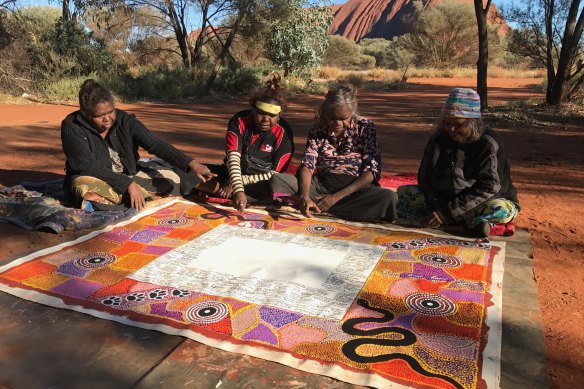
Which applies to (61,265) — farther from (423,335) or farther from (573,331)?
(573,331)

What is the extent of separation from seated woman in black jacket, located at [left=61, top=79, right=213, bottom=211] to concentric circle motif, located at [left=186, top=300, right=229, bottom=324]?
1.50 meters

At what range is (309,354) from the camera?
1.77 metres

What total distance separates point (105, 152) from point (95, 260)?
3.89 ft

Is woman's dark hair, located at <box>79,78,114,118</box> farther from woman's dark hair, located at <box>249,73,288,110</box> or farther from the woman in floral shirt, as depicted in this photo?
the woman in floral shirt

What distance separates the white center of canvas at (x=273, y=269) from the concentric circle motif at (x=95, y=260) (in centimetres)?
25

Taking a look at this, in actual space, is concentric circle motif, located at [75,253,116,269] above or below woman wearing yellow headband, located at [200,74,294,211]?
below

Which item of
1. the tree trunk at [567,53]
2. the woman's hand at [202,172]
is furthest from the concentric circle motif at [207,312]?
the tree trunk at [567,53]

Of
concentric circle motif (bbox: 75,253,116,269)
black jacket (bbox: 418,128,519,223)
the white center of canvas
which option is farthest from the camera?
black jacket (bbox: 418,128,519,223)

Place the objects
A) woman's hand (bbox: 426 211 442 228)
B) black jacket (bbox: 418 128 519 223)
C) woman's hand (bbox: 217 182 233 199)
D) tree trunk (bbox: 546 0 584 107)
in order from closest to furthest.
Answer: black jacket (bbox: 418 128 519 223), woman's hand (bbox: 426 211 442 228), woman's hand (bbox: 217 182 233 199), tree trunk (bbox: 546 0 584 107)

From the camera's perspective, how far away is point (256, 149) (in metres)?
3.69

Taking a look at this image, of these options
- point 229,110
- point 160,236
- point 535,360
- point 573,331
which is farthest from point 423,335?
point 229,110

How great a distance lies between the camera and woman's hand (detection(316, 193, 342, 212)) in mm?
3264

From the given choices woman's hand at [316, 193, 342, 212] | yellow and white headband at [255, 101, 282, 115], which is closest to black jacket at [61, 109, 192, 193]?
yellow and white headband at [255, 101, 282, 115]

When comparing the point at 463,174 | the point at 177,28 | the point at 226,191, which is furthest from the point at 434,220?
the point at 177,28
